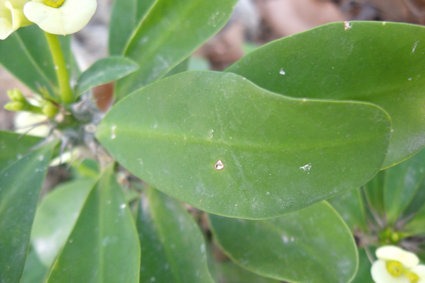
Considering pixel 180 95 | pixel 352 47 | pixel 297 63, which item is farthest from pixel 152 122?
pixel 352 47

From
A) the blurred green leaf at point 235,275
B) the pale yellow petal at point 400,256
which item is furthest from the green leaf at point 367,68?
the blurred green leaf at point 235,275

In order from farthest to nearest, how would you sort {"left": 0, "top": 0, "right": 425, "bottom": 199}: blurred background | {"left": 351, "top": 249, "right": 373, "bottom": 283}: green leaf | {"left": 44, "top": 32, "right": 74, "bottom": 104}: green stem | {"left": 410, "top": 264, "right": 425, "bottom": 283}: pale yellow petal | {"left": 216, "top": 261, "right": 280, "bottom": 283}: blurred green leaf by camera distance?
{"left": 0, "top": 0, "right": 425, "bottom": 199}: blurred background, {"left": 216, "top": 261, "right": 280, "bottom": 283}: blurred green leaf, {"left": 351, "top": 249, "right": 373, "bottom": 283}: green leaf, {"left": 410, "top": 264, "right": 425, "bottom": 283}: pale yellow petal, {"left": 44, "top": 32, "right": 74, "bottom": 104}: green stem

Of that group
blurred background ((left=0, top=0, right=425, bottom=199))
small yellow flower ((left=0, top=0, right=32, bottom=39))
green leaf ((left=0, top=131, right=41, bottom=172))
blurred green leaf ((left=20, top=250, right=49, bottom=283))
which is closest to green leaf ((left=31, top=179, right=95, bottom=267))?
blurred green leaf ((left=20, top=250, right=49, bottom=283))

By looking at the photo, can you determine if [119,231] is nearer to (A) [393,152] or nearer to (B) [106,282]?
(B) [106,282]

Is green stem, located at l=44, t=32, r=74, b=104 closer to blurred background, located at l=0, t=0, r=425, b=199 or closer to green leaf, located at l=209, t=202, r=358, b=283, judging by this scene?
green leaf, located at l=209, t=202, r=358, b=283

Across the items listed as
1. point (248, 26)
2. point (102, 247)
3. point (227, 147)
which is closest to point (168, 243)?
point (102, 247)

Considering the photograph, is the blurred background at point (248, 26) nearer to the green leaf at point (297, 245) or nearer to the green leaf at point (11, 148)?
the green leaf at point (11, 148)

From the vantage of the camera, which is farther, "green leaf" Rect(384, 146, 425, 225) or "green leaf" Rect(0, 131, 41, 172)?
"green leaf" Rect(384, 146, 425, 225)
